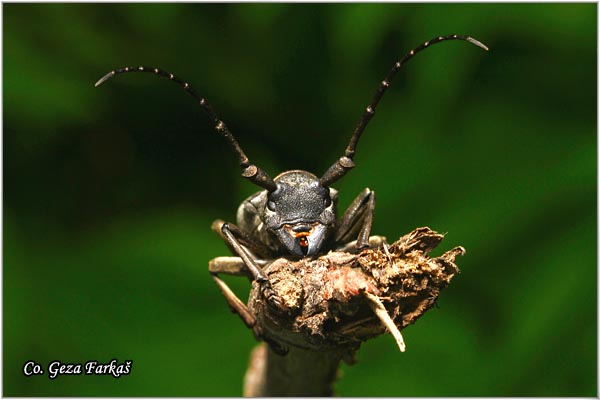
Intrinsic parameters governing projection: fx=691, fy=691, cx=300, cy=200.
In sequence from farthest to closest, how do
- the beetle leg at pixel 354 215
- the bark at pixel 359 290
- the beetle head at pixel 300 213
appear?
1. the beetle leg at pixel 354 215
2. the beetle head at pixel 300 213
3. the bark at pixel 359 290

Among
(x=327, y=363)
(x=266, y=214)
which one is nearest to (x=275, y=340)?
A: (x=327, y=363)

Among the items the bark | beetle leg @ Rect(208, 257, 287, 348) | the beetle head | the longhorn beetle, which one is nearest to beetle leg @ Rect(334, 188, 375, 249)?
the longhorn beetle

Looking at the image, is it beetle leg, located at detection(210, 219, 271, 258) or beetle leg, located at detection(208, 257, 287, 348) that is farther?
beetle leg, located at detection(210, 219, 271, 258)

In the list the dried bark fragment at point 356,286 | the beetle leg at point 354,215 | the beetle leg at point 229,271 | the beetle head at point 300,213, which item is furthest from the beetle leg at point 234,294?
the dried bark fragment at point 356,286

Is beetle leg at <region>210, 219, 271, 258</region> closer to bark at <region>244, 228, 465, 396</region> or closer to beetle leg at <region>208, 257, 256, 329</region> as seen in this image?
beetle leg at <region>208, 257, 256, 329</region>

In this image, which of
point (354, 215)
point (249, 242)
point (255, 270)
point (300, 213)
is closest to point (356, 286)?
point (255, 270)

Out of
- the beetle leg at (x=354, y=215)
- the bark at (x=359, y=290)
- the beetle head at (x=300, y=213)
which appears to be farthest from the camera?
the beetle leg at (x=354, y=215)

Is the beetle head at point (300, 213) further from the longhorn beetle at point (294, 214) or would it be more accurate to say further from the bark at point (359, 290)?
the bark at point (359, 290)
